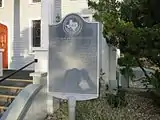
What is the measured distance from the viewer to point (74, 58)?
6797 mm

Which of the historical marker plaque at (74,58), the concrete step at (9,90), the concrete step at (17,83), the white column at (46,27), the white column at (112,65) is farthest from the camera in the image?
the white column at (112,65)

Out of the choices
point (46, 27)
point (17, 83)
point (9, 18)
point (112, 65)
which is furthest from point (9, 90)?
point (9, 18)

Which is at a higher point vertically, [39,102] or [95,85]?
[95,85]

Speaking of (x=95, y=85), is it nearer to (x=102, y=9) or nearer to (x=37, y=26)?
(x=102, y=9)

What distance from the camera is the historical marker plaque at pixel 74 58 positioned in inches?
262

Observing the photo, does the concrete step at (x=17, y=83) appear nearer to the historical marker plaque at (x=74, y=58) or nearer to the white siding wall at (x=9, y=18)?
the historical marker plaque at (x=74, y=58)

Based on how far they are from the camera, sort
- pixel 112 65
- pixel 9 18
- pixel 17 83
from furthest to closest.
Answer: pixel 9 18 < pixel 112 65 < pixel 17 83

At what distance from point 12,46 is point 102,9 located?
6.63 meters

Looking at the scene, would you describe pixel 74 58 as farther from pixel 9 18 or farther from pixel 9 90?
pixel 9 18

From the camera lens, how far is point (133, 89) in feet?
35.4

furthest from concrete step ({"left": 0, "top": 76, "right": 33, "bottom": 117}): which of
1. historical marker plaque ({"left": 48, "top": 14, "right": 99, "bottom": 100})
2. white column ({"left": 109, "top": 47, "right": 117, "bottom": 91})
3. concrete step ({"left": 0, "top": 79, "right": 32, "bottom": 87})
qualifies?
white column ({"left": 109, "top": 47, "right": 117, "bottom": 91})

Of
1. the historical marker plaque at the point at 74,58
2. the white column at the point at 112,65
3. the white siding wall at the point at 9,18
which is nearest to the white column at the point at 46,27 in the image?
the historical marker plaque at the point at 74,58

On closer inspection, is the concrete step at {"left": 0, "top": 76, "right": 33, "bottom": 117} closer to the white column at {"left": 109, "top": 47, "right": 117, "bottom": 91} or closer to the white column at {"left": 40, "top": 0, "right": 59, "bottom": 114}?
the white column at {"left": 40, "top": 0, "right": 59, "bottom": 114}

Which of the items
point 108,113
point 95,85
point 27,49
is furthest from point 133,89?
point 27,49
